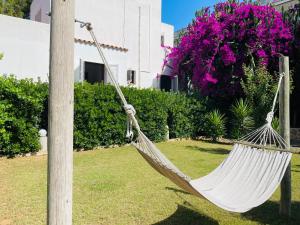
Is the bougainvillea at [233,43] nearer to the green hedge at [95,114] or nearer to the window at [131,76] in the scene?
the green hedge at [95,114]

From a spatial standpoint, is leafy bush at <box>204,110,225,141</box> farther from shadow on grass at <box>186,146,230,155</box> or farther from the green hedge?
shadow on grass at <box>186,146,230,155</box>

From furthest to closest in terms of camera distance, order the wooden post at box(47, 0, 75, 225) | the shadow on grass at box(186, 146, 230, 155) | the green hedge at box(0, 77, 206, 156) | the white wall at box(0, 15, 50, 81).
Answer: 1. the white wall at box(0, 15, 50, 81)
2. the shadow on grass at box(186, 146, 230, 155)
3. the green hedge at box(0, 77, 206, 156)
4. the wooden post at box(47, 0, 75, 225)

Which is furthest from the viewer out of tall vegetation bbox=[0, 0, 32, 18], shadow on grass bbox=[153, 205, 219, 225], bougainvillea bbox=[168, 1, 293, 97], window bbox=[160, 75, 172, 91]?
tall vegetation bbox=[0, 0, 32, 18]

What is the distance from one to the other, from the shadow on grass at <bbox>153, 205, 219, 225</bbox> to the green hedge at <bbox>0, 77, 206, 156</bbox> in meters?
5.88

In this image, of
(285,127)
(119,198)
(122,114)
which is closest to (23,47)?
(122,114)

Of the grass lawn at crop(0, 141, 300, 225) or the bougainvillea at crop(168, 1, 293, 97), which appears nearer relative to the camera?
the grass lawn at crop(0, 141, 300, 225)

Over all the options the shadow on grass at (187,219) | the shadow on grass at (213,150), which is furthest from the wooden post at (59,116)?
the shadow on grass at (213,150)

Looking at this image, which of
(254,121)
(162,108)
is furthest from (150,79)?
(254,121)

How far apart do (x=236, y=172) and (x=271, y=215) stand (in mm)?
943

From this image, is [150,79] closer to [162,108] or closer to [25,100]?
[162,108]

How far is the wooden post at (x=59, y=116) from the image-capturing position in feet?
7.15

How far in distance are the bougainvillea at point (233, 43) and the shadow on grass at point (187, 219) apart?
34.8 feet

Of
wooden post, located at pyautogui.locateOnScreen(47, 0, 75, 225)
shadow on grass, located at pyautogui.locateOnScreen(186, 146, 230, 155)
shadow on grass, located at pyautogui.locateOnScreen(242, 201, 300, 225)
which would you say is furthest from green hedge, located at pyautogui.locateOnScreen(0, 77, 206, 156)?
wooden post, located at pyautogui.locateOnScreen(47, 0, 75, 225)

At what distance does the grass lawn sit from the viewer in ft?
15.2
